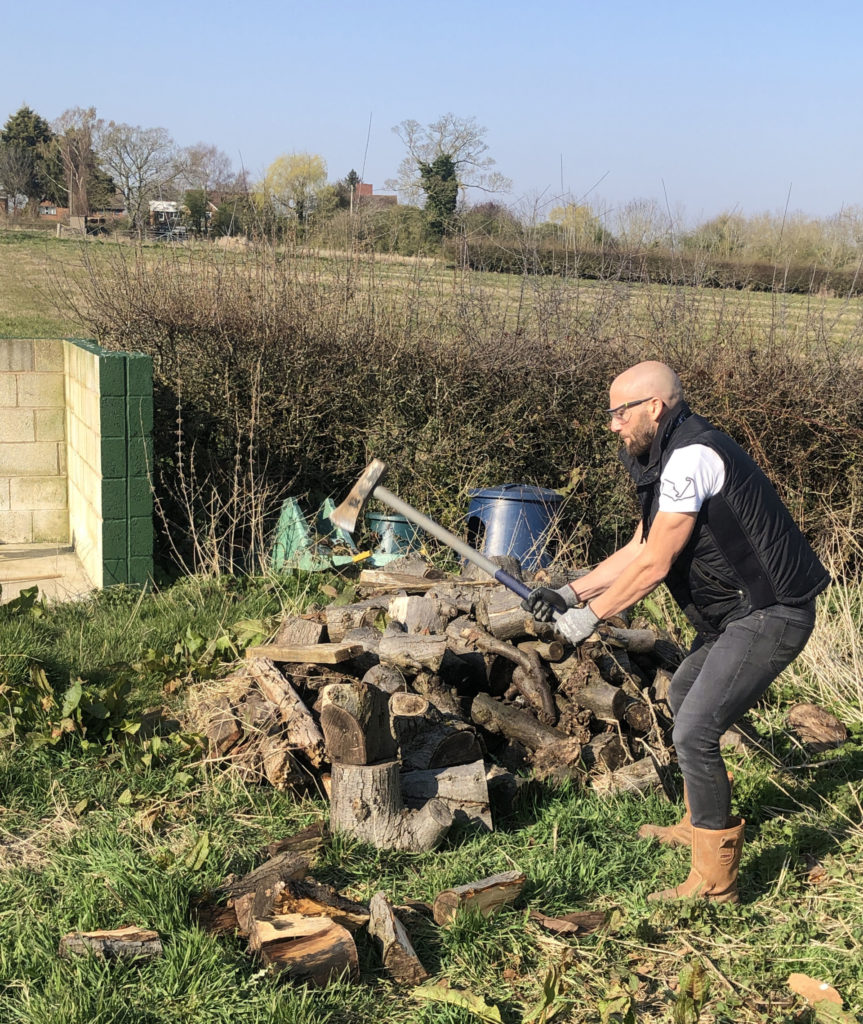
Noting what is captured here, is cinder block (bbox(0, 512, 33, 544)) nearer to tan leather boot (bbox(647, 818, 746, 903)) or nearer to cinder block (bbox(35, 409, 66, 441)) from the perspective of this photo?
cinder block (bbox(35, 409, 66, 441))

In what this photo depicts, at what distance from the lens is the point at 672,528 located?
11.7 feet

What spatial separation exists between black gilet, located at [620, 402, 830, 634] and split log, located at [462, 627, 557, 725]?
130cm

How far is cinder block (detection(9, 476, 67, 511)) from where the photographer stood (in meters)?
8.49

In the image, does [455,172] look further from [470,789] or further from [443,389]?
[470,789]

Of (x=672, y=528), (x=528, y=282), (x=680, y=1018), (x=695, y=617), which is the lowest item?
(x=680, y=1018)

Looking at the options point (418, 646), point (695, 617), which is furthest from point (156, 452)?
point (695, 617)

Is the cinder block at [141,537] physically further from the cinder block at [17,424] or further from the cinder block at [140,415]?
the cinder block at [17,424]

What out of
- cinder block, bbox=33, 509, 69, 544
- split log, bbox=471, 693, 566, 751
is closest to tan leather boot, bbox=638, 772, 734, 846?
split log, bbox=471, 693, 566, 751

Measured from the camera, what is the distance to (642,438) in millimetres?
3836

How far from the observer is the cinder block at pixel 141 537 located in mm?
7020

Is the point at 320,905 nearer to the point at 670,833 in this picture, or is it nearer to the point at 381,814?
the point at 381,814

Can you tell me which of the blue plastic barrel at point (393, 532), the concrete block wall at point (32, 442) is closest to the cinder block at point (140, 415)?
the concrete block wall at point (32, 442)

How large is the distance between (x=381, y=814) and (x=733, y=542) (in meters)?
1.70

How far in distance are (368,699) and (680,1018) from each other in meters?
1.55
